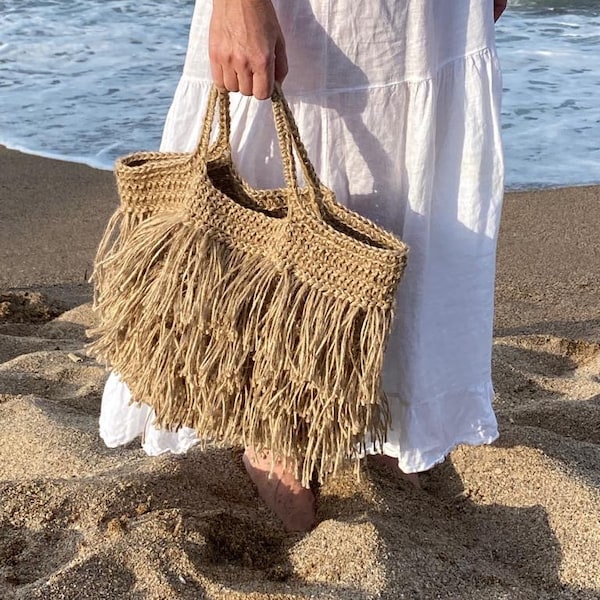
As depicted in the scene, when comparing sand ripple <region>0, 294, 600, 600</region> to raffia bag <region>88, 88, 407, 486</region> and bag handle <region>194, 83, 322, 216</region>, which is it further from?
bag handle <region>194, 83, 322, 216</region>

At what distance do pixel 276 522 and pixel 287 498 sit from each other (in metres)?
0.06

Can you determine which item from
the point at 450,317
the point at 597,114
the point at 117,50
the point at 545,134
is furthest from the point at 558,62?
the point at 450,317

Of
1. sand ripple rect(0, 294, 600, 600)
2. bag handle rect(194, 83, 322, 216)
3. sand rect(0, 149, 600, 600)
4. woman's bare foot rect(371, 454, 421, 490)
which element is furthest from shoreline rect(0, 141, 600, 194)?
bag handle rect(194, 83, 322, 216)

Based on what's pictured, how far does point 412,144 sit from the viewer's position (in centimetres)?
179

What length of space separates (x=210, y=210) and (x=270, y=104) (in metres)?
0.26

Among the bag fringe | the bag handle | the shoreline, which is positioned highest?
the bag handle

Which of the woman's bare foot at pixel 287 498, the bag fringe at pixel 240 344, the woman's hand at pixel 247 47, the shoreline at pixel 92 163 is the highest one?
the woman's hand at pixel 247 47

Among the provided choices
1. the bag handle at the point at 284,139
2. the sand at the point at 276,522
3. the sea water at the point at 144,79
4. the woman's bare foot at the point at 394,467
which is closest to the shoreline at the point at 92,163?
the sea water at the point at 144,79

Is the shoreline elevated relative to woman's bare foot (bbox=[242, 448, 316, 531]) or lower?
lower

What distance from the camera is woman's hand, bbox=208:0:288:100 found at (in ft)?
5.19

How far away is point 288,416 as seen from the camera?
171 centimetres

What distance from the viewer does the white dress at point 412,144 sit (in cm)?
174

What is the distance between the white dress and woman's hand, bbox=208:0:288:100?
13cm

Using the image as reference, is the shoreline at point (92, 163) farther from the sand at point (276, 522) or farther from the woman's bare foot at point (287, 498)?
the woman's bare foot at point (287, 498)
